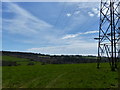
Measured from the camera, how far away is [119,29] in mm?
28031

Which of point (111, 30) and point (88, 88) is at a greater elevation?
point (111, 30)

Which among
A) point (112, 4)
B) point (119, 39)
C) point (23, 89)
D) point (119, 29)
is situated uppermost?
point (112, 4)

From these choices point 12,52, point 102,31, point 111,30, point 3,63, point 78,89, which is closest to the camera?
point 78,89

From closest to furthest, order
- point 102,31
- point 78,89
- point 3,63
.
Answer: point 78,89 → point 102,31 → point 3,63

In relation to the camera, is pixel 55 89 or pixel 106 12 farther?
pixel 106 12

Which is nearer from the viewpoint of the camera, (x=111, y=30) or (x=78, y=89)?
(x=78, y=89)

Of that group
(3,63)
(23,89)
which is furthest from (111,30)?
(3,63)

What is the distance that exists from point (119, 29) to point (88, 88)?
63.1ft

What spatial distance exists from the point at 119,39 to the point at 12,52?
108m

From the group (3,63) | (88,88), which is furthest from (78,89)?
(3,63)

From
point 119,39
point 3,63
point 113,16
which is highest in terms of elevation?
point 113,16

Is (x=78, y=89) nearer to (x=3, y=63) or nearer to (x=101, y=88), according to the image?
(x=101, y=88)

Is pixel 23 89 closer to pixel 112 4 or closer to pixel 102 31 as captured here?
pixel 102 31

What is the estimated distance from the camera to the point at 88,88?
11.8 metres
